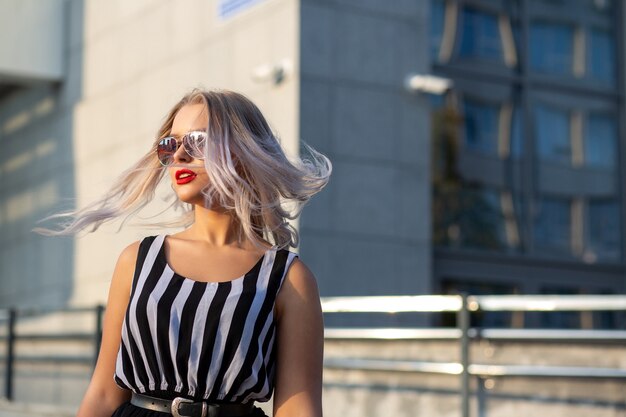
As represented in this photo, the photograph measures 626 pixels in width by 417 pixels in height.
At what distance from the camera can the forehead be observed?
3.00 metres

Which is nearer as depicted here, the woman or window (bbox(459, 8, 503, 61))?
the woman

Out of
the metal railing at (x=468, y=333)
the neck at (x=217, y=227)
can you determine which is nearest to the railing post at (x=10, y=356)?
the metal railing at (x=468, y=333)

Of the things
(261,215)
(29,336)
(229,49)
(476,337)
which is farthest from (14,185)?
(261,215)

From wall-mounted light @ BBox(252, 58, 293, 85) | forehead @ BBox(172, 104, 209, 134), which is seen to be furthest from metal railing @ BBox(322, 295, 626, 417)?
wall-mounted light @ BBox(252, 58, 293, 85)

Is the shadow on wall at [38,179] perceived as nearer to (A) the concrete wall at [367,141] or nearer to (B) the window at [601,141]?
(A) the concrete wall at [367,141]

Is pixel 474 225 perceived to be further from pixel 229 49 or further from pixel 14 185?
pixel 14 185

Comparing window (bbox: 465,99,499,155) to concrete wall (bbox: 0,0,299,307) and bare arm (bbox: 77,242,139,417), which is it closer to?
concrete wall (bbox: 0,0,299,307)

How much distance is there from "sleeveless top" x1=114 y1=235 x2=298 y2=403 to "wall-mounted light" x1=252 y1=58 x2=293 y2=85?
1197 centimetres

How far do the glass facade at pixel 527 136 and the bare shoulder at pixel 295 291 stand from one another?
1238 cm

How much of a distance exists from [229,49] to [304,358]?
13.3 metres

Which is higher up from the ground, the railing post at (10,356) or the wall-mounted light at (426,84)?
the wall-mounted light at (426,84)

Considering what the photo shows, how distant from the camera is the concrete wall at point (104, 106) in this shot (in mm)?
15419

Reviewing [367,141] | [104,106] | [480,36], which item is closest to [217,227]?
[367,141]

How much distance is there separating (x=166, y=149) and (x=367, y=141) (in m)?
12.1
